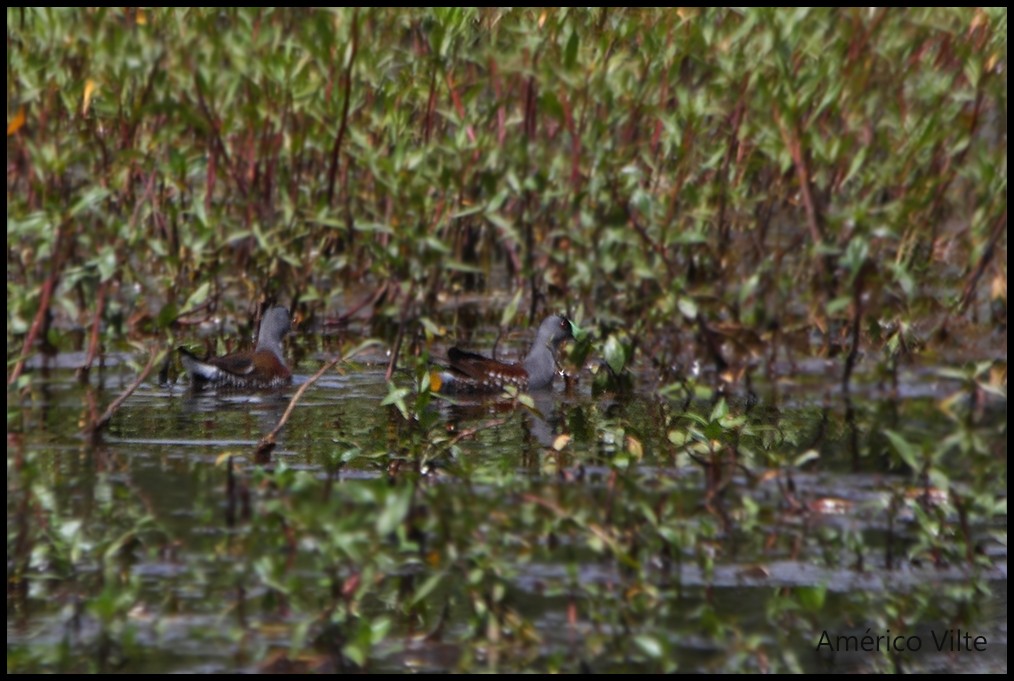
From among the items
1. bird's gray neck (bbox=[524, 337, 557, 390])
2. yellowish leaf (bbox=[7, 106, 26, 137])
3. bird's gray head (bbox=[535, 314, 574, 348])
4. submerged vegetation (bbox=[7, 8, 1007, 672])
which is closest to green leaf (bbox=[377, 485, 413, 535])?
submerged vegetation (bbox=[7, 8, 1007, 672])

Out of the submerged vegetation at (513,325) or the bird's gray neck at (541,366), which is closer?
the submerged vegetation at (513,325)

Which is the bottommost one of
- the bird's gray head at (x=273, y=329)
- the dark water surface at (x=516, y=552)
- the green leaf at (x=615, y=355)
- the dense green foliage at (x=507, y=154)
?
the dark water surface at (x=516, y=552)

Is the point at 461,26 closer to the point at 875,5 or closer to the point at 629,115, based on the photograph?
the point at 629,115

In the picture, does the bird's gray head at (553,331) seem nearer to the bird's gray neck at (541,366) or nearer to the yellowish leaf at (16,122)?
the bird's gray neck at (541,366)

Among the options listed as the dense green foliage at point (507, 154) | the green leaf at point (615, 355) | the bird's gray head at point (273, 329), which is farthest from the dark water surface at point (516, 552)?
the bird's gray head at point (273, 329)

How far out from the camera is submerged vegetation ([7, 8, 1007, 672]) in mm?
5426

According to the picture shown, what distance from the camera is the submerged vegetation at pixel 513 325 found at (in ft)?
17.8

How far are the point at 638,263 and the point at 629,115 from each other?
1809 mm

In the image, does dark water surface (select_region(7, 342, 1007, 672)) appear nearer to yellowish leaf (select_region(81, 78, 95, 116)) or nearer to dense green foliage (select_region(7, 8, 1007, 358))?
dense green foliage (select_region(7, 8, 1007, 358))

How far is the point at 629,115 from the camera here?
35.2 ft

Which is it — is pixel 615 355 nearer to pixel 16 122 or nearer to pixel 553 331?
pixel 553 331

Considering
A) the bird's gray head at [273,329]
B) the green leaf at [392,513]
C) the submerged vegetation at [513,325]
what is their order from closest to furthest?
the green leaf at [392,513] → the submerged vegetation at [513,325] → the bird's gray head at [273,329]

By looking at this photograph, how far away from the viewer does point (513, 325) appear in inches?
433

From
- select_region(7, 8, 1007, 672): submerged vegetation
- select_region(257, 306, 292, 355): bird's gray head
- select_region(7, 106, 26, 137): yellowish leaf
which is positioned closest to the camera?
select_region(7, 8, 1007, 672): submerged vegetation
